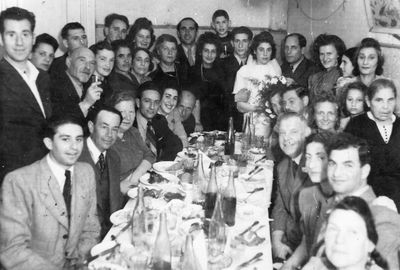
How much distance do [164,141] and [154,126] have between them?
172 millimetres

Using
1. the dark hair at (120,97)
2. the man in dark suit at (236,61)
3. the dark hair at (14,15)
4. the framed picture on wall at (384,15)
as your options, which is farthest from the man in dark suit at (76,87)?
the framed picture on wall at (384,15)

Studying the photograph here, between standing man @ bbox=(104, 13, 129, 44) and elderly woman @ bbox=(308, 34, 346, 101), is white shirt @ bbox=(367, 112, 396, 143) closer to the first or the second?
elderly woman @ bbox=(308, 34, 346, 101)

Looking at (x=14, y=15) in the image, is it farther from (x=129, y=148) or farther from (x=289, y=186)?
(x=289, y=186)

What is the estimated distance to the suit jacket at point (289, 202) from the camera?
3107 mm

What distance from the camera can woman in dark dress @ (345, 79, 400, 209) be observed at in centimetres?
362

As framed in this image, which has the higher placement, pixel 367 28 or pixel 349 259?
pixel 367 28

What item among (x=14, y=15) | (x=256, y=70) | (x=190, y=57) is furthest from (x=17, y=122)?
(x=190, y=57)

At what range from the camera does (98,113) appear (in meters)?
3.33

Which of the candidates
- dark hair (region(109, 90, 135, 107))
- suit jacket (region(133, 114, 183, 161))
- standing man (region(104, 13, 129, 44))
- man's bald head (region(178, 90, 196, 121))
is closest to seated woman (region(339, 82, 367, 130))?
suit jacket (region(133, 114, 183, 161))

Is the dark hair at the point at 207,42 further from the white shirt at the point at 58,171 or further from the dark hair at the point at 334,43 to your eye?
the white shirt at the point at 58,171

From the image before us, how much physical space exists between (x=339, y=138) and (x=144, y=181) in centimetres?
137

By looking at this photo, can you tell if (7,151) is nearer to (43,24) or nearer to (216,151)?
(216,151)

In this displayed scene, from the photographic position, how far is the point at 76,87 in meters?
4.21

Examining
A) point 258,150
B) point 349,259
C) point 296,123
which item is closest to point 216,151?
point 258,150
